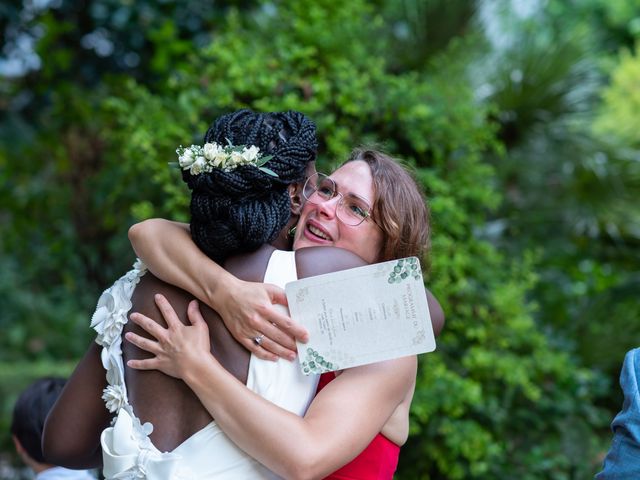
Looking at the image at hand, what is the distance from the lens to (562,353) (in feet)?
14.7

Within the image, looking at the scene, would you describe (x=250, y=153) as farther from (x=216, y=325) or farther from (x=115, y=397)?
(x=115, y=397)

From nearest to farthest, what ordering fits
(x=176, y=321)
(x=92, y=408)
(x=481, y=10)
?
1. (x=176, y=321)
2. (x=92, y=408)
3. (x=481, y=10)

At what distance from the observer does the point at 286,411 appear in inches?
69.9

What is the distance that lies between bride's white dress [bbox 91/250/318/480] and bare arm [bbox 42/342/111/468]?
18cm

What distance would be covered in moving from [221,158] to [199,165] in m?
0.06

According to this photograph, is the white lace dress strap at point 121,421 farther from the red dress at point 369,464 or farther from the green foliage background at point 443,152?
the green foliage background at point 443,152

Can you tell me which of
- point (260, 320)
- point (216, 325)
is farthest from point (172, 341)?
point (260, 320)

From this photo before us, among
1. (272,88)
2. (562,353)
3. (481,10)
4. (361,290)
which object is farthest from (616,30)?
(361,290)

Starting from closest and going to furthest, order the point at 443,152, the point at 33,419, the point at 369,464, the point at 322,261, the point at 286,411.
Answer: the point at 286,411 < the point at 322,261 < the point at 369,464 < the point at 33,419 < the point at 443,152

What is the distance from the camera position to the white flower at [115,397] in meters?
1.95

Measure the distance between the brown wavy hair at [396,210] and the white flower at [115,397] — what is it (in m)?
0.68

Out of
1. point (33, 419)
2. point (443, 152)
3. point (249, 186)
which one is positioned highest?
point (249, 186)

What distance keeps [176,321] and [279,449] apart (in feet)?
1.26

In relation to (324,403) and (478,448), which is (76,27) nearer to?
(478,448)
